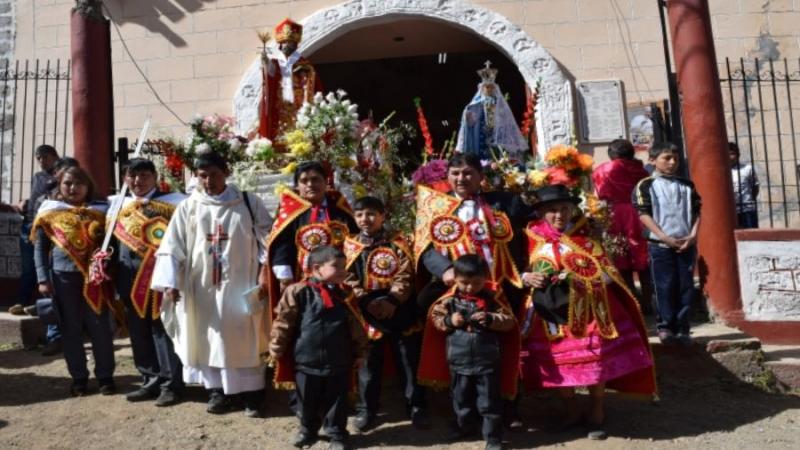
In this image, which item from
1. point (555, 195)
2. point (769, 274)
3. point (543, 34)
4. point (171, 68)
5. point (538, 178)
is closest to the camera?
point (555, 195)

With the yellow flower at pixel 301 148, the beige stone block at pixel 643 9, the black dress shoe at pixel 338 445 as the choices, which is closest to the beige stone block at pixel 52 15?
the yellow flower at pixel 301 148

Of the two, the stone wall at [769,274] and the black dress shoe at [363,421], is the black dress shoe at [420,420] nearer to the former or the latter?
the black dress shoe at [363,421]

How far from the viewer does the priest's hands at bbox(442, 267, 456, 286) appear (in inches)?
162

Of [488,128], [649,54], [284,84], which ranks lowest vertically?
[488,128]

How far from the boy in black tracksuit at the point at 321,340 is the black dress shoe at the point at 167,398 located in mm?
1162

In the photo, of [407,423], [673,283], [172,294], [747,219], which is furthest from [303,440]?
[747,219]

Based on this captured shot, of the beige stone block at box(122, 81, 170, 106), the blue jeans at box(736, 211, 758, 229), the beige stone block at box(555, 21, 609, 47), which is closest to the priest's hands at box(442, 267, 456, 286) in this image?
the blue jeans at box(736, 211, 758, 229)

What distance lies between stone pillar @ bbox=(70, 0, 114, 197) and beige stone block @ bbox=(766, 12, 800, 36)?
749cm

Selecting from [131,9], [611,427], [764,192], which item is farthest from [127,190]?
[764,192]

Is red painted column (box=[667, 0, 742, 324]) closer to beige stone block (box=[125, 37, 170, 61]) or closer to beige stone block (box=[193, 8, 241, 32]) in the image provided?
beige stone block (box=[193, 8, 241, 32])

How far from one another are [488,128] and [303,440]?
10.7 ft

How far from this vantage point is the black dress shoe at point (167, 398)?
15.4ft

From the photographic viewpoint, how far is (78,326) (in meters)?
4.92

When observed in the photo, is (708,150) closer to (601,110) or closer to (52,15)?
(601,110)
